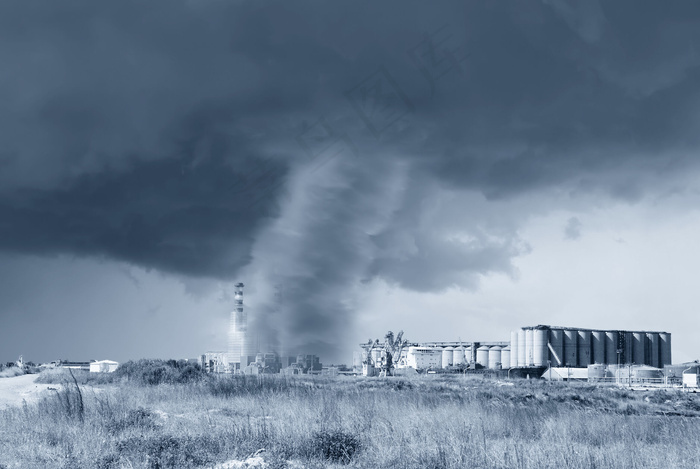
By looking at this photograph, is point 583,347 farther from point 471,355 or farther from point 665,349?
point 471,355

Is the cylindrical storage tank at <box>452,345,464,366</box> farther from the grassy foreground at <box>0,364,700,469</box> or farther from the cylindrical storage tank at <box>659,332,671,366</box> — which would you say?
the grassy foreground at <box>0,364,700,469</box>

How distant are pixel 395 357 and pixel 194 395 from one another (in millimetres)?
132243

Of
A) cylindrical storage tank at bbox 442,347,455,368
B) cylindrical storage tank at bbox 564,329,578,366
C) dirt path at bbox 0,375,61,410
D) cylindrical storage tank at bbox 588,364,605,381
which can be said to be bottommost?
cylindrical storage tank at bbox 442,347,455,368

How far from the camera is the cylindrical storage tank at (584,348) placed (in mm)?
134125

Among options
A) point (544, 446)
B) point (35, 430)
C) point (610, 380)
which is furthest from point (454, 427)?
point (610, 380)

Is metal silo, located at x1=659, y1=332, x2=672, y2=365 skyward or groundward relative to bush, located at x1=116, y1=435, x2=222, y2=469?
groundward

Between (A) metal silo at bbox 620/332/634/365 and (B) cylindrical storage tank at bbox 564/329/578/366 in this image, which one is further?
(A) metal silo at bbox 620/332/634/365

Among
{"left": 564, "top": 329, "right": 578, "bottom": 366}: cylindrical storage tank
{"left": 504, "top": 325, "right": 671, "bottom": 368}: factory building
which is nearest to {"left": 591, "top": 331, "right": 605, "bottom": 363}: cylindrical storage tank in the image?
{"left": 504, "top": 325, "right": 671, "bottom": 368}: factory building

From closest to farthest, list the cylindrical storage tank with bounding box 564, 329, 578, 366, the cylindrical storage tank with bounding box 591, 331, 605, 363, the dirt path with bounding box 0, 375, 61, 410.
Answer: the dirt path with bounding box 0, 375, 61, 410, the cylindrical storage tank with bounding box 564, 329, 578, 366, the cylindrical storage tank with bounding box 591, 331, 605, 363

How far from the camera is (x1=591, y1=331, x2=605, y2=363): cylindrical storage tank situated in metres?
137

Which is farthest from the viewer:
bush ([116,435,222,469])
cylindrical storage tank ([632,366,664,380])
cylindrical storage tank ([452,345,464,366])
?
cylindrical storage tank ([452,345,464,366])

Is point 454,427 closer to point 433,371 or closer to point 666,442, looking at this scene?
point 666,442

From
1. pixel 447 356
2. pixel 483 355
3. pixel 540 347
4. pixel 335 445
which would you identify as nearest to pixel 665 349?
pixel 540 347

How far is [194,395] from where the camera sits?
28.4 meters
